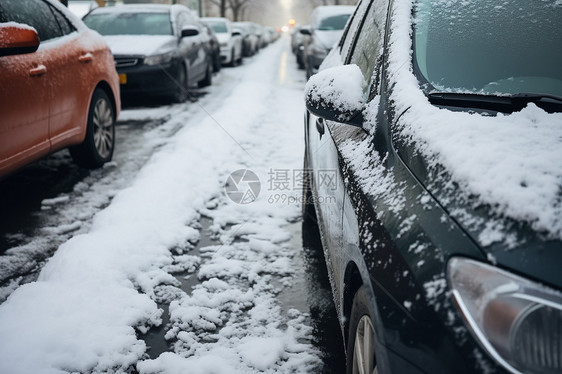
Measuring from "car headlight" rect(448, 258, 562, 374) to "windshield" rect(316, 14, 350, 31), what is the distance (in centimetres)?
1098

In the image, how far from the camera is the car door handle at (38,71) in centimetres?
365

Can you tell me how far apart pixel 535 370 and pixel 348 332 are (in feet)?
2.82

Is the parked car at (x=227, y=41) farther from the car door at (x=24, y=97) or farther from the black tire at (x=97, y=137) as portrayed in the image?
the car door at (x=24, y=97)

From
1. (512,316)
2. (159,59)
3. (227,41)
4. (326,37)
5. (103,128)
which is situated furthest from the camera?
(227,41)

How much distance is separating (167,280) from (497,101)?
211 centimetres

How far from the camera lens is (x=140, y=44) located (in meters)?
8.40

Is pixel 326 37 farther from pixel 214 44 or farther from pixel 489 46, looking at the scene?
pixel 489 46

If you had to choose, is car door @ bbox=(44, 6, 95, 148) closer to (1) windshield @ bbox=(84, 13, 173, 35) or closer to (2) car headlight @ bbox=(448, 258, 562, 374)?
(2) car headlight @ bbox=(448, 258, 562, 374)

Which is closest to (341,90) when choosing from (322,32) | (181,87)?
(181,87)

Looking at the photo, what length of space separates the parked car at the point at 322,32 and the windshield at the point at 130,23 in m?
3.07

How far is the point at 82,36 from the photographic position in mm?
4828

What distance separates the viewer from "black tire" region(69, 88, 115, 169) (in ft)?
15.9

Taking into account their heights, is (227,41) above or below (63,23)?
below

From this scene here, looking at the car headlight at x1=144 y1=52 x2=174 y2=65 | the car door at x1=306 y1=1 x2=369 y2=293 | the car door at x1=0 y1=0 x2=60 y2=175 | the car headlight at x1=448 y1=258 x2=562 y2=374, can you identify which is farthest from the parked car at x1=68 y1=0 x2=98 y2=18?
the car headlight at x1=448 y1=258 x2=562 y2=374
